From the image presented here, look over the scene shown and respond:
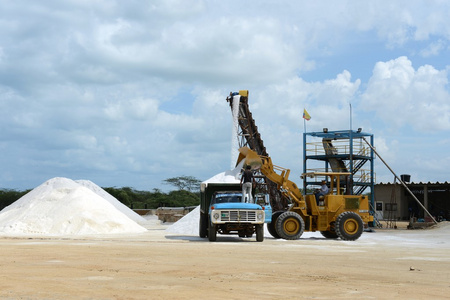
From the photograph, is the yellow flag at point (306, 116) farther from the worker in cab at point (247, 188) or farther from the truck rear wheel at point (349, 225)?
the worker in cab at point (247, 188)

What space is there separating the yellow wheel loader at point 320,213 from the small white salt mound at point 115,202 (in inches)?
832

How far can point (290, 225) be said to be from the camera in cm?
2345

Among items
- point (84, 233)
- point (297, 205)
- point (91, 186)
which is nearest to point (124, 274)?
point (297, 205)

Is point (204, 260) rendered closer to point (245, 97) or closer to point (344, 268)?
→ point (344, 268)

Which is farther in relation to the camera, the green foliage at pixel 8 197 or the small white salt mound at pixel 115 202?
→ the green foliage at pixel 8 197

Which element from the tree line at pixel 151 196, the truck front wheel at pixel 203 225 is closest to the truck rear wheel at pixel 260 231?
the truck front wheel at pixel 203 225

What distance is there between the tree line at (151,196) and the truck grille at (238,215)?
49.6 m

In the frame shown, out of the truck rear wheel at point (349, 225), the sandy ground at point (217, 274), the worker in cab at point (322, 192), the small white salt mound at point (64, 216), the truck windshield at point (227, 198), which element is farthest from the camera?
the small white salt mound at point (64, 216)

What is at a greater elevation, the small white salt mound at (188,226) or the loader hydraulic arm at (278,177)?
the loader hydraulic arm at (278,177)

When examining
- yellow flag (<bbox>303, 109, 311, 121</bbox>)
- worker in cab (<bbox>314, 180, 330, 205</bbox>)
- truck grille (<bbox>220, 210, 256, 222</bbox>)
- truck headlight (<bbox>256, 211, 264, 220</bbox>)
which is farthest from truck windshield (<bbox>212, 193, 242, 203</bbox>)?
yellow flag (<bbox>303, 109, 311, 121</bbox>)

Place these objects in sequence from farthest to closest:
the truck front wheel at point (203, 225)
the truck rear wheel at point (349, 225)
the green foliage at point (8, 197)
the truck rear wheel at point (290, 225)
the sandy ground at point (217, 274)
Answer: the green foliage at point (8, 197) → the truck front wheel at point (203, 225) → the truck rear wheel at point (349, 225) → the truck rear wheel at point (290, 225) → the sandy ground at point (217, 274)

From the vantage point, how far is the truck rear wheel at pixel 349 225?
2381 cm

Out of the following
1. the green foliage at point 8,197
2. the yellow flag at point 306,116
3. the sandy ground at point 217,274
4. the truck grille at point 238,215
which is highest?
the yellow flag at point 306,116

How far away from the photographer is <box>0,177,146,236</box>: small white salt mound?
97.0ft
